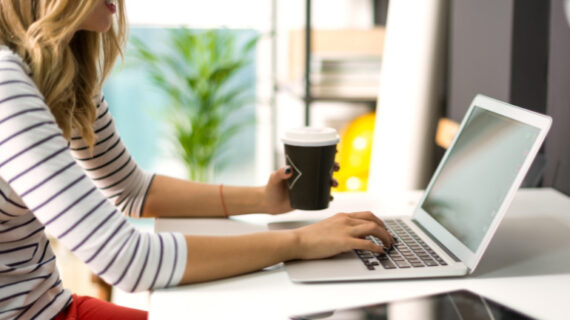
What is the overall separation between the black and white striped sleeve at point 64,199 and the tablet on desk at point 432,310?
22 centimetres

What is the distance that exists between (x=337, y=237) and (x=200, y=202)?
0.37m

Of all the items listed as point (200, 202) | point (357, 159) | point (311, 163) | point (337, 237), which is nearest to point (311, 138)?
point (311, 163)

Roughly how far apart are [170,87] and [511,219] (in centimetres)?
213

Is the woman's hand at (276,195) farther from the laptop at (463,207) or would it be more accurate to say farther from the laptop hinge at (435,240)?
the laptop hinge at (435,240)

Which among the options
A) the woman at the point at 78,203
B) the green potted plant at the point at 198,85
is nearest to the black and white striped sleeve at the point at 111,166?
the woman at the point at 78,203

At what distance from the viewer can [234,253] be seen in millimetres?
923

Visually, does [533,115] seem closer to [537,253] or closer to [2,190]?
[537,253]

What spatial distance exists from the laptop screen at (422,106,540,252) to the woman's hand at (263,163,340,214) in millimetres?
256

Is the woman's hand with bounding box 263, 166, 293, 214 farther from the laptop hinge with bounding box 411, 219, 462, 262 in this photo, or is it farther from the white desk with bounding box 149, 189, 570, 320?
the laptop hinge with bounding box 411, 219, 462, 262

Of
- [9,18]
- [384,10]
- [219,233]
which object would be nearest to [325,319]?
[219,233]

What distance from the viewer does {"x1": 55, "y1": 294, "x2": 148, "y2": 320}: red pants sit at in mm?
1110

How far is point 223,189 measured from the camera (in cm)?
125

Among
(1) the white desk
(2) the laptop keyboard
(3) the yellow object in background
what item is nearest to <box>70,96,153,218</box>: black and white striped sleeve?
(1) the white desk

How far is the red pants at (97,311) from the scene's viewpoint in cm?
111
